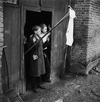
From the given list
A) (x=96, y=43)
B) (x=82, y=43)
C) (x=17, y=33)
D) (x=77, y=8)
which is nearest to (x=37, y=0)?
(x=17, y=33)

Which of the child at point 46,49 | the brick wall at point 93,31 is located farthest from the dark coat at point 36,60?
the brick wall at point 93,31

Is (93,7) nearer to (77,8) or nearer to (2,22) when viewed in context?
(77,8)

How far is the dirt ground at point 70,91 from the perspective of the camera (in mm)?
4809

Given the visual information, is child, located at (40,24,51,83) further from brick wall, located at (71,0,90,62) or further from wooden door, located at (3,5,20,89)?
brick wall, located at (71,0,90,62)

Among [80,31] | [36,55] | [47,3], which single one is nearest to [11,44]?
[36,55]

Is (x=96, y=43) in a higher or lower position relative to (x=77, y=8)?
lower

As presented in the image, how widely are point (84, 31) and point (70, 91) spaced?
2.31m

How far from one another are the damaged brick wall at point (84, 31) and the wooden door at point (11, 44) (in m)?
2.84

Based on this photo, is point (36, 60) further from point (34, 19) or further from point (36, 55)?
point (34, 19)

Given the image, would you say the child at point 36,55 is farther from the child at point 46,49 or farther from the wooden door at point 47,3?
the wooden door at point 47,3

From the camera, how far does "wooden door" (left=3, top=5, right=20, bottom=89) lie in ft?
13.3

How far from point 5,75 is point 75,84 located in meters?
2.61

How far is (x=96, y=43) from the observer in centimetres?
731

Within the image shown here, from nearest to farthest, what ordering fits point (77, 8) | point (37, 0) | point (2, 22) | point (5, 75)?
point (2, 22), point (5, 75), point (37, 0), point (77, 8)
